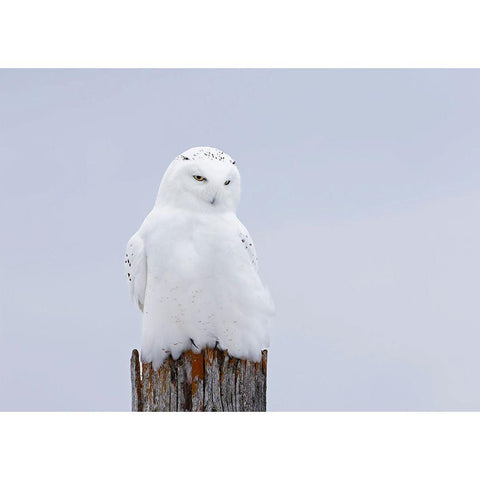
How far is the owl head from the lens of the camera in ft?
14.8

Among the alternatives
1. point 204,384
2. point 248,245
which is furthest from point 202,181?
point 204,384

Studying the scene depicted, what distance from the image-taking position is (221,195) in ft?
15.0

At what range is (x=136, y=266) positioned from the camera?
4.73 m

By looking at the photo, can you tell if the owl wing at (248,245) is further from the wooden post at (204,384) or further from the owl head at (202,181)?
the wooden post at (204,384)

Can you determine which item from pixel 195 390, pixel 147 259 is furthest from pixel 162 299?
pixel 195 390

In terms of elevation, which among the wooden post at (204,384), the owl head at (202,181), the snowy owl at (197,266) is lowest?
the wooden post at (204,384)

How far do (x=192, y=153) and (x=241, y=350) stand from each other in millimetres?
Result: 1088

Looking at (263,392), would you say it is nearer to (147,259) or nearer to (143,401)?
(143,401)

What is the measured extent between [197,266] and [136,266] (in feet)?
1.22

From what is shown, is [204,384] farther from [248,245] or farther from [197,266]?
[248,245]

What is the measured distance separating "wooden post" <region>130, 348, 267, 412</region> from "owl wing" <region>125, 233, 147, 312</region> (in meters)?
0.41

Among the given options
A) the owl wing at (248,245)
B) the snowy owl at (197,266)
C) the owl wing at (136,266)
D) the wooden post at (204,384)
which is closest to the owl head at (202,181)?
the snowy owl at (197,266)

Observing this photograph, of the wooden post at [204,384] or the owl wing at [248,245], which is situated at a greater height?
the owl wing at [248,245]

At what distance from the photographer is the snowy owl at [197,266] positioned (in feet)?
15.0
